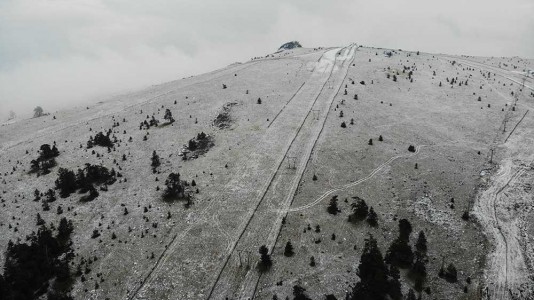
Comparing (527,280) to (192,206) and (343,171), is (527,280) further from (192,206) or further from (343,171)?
(192,206)

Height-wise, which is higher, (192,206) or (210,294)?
(192,206)

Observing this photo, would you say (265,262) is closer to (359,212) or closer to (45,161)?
(359,212)

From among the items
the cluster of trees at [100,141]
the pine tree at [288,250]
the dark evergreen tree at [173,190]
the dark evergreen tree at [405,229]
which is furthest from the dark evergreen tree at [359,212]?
the cluster of trees at [100,141]

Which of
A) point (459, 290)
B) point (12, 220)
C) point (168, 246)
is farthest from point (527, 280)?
point (12, 220)

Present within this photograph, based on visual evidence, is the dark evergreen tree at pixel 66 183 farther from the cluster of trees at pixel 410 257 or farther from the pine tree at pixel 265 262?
the cluster of trees at pixel 410 257

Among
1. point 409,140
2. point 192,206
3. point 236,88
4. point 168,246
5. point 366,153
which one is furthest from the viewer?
point 236,88

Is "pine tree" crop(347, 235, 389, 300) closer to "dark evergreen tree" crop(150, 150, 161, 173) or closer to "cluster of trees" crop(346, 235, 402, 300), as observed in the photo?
"cluster of trees" crop(346, 235, 402, 300)

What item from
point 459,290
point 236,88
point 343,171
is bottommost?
point 459,290

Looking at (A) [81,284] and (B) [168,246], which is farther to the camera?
(B) [168,246]
